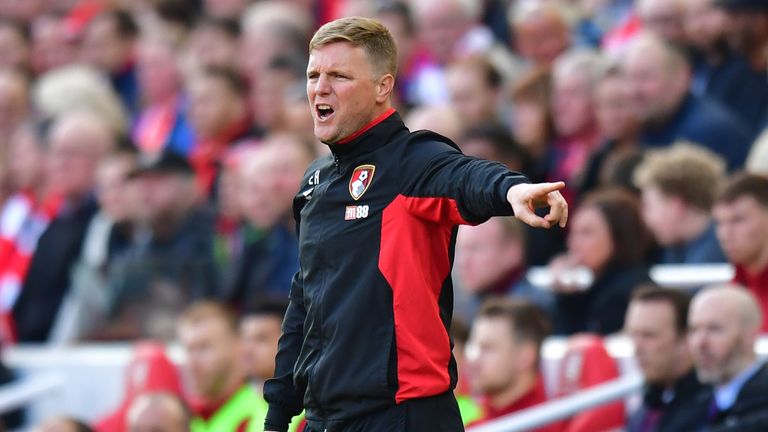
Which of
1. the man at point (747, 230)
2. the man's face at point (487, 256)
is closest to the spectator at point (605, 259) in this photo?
the man's face at point (487, 256)

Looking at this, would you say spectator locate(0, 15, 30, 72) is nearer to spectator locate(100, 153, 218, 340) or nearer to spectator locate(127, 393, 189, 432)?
spectator locate(100, 153, 218, 340)

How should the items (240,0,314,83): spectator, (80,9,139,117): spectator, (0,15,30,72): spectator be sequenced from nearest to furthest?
(240,0,314,83): spectator < (80,9,139,117): spectator < (0,15,30,72): spectator

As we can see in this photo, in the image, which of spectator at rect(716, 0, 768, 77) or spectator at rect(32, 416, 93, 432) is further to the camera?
spectator at rect(716, 0, 768, 77)

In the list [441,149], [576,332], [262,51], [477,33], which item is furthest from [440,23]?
[441,149]

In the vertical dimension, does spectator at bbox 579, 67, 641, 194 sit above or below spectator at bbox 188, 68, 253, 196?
below

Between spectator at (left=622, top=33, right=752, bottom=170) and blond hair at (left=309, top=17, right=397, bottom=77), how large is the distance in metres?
5.02

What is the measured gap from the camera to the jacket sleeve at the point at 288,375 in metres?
4.49

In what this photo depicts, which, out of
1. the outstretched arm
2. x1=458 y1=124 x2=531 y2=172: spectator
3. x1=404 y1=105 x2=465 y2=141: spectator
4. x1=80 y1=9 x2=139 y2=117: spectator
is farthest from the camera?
x1=80 y1=9 x2=139 y2=117: spectator

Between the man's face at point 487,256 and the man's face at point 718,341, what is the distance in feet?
5.30

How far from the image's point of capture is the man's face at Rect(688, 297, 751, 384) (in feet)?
22.0

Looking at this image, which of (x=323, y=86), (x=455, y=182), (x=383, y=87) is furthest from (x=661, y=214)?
(x=455, y=182)

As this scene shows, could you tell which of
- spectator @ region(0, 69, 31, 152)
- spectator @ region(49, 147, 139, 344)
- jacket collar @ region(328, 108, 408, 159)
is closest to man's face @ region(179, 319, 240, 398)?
spectator @ region(49, 147, 139, 344)

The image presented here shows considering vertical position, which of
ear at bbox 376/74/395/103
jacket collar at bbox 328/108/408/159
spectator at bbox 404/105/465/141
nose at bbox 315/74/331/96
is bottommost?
spectator at bbox 404/105/465/141

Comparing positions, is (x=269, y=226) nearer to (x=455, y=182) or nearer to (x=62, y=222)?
(x=62, y=222)
